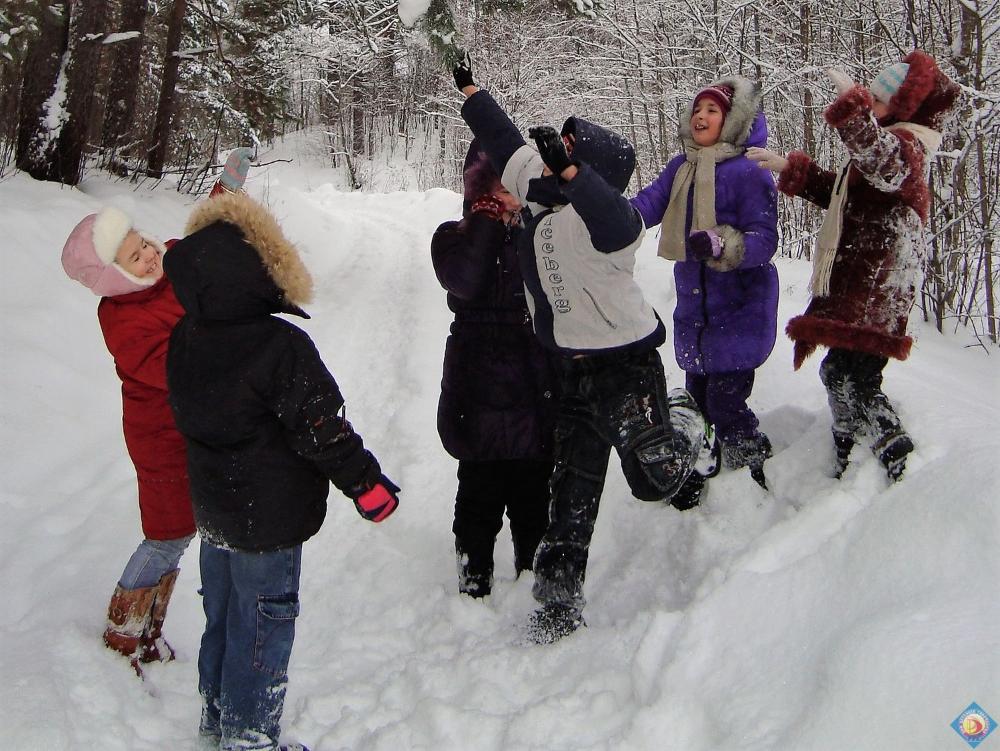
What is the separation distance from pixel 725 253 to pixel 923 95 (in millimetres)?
935

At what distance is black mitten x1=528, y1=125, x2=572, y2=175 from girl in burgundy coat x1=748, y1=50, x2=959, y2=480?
119cm

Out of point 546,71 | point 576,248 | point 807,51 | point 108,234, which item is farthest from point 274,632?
point 546,71

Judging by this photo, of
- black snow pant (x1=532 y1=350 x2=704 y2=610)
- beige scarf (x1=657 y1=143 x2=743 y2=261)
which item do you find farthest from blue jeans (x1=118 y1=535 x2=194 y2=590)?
beige scarf (x1=657 y1=143 x2=743 y2=261)

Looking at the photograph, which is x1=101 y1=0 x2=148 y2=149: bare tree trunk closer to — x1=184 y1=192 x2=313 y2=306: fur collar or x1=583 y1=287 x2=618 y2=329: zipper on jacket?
x1=184 y1=192 x2=313 y2=306: fur collar

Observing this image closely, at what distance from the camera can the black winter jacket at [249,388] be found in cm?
193

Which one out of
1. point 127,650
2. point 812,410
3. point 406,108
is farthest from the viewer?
point 406,108

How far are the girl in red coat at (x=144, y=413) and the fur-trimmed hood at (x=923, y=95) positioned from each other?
2854 mm

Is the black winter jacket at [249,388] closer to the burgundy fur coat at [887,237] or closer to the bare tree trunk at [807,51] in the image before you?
the burgundy fur coat at [887,237]

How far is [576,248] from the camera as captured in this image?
92.0 inches

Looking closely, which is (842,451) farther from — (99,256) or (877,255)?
(99,256)

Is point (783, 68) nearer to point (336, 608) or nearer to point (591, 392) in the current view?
point (591, 392)

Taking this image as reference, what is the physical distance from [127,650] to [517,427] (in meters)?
1.59

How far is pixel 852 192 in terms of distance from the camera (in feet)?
9.38

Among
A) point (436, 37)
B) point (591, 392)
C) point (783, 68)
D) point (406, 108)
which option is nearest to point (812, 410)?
point (591, 392)
